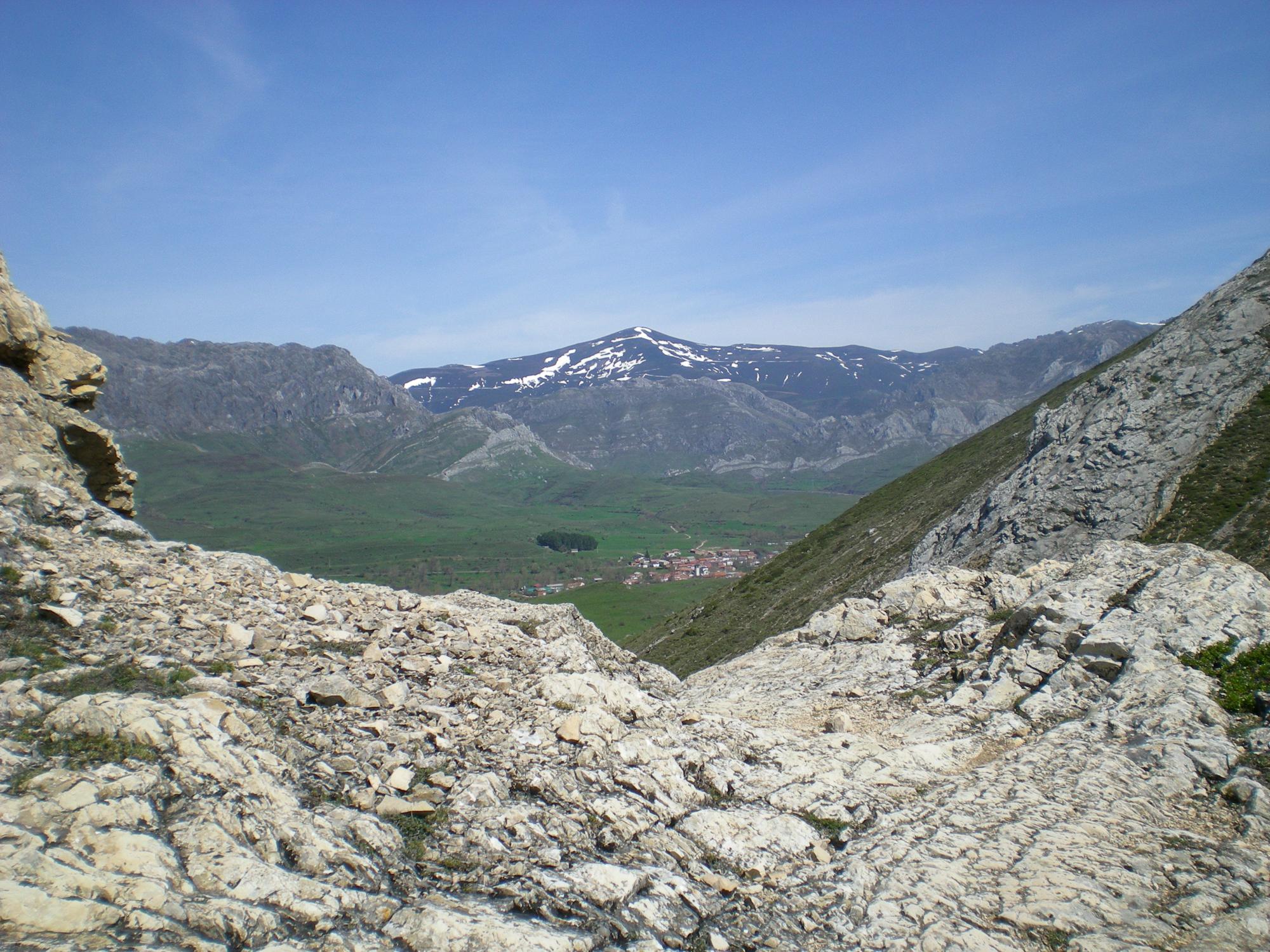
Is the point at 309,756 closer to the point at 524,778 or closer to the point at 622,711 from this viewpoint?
the point at 524,778

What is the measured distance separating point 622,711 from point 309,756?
5650 mm

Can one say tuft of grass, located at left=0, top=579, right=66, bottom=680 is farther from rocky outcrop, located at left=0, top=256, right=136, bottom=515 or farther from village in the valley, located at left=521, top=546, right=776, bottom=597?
village in the valley, located at left=521, top=546, right=776, bottom=597

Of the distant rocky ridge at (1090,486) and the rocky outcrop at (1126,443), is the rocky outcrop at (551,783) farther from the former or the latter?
the rocky outcrop at (1126,443)

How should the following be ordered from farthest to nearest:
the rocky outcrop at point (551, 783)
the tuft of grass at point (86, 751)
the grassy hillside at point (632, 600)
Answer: the grassy hillside at point (632, 600) → the tuft of grass at point (86, 751) → the rocky outcrop at point (551, 783)

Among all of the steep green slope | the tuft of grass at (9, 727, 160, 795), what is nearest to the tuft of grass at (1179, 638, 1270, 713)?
the tuft of grass at (9, 727, 160, 795)

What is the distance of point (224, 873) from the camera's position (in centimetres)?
700

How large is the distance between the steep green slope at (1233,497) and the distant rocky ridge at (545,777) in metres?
23.9

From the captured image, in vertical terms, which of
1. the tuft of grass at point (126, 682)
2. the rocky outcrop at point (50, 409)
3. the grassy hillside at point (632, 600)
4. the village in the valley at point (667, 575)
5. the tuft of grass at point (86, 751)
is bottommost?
the village in the valley at point (667, 575)

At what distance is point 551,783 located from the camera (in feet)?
34.8

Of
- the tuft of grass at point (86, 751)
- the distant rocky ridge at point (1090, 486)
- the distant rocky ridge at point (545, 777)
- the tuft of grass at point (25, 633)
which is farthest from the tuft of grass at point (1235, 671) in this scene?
the distant rocky ridge at point (1090, 486)

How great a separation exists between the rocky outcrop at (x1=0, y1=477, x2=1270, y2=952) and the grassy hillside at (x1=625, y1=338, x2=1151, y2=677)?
122 ft

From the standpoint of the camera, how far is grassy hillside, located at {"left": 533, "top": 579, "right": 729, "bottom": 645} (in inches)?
4646

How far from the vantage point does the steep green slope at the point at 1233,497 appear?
34938 millimetres

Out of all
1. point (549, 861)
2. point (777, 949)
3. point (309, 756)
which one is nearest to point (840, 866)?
point (777, 949)
